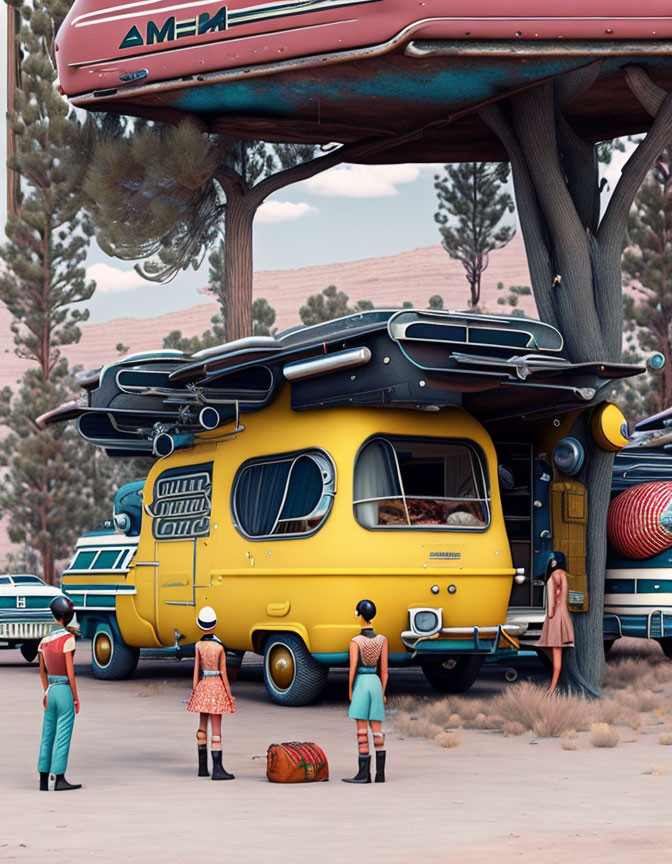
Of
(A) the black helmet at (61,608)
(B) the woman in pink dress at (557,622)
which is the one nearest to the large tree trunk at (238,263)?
(B) the woman in pink dress at (557,622)

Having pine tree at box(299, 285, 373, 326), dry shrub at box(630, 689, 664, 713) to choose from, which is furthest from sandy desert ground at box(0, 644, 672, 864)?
pine tree at box(299, 285, 373, 326)

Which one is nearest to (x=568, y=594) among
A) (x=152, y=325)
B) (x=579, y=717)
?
(x=579, y=717)

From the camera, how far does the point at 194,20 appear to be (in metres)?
17.3

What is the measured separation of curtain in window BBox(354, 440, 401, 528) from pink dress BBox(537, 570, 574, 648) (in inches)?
84.8

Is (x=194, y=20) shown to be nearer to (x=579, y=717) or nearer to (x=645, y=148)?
(x=645, y=148)

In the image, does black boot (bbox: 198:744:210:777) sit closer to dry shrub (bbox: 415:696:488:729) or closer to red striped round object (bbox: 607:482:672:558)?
dry shrub (bbox: 415:696:488:729)

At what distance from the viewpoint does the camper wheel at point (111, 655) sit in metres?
19.3

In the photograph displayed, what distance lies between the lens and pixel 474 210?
1508 inches

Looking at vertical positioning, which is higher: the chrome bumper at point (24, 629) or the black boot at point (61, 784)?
the chrome bumper at point (24, 629)

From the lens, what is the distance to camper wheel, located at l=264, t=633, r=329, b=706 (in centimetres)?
1566

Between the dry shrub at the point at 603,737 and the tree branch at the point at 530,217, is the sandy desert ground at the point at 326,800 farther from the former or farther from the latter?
the tree branch at the point at 530,217

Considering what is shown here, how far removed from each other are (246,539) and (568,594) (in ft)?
12.2

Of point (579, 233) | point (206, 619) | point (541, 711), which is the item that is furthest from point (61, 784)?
point (579, 233)

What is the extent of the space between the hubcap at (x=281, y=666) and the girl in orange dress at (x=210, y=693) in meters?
4.50
